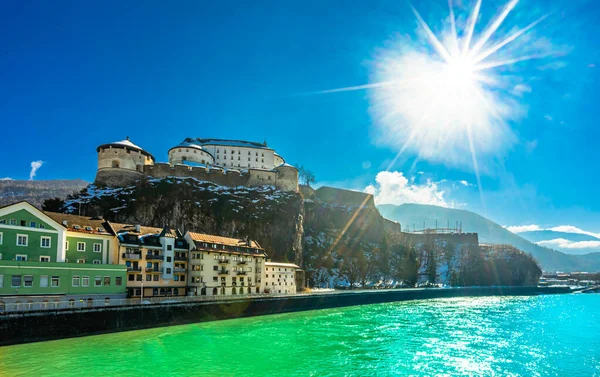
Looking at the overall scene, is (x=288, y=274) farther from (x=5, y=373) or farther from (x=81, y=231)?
(x=5, y=373)

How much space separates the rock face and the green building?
2653cm

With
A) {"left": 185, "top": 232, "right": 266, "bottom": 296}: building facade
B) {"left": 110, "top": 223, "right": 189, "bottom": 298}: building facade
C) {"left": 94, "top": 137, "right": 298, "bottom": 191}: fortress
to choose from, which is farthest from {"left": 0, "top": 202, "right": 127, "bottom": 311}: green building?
{"left": 94, "top": 137, "right": 298, "bottom": 191}: fortress

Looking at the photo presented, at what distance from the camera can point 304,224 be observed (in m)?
103

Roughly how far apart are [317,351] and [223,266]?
29.5 m

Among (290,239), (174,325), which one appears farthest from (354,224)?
(174,325)

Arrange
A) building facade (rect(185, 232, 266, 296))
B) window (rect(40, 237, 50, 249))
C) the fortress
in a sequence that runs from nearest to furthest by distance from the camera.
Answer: window (rect(40, 237, 50, 249)), building facade (rect(185, 232, 266, 296)), the fortress

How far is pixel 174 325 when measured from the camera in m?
41.7

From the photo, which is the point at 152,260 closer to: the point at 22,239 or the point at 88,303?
the point at 88,303

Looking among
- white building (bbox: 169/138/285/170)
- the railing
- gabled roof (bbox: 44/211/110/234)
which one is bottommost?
the railing

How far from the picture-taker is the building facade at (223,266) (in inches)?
2110

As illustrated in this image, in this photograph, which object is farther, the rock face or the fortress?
the fortress

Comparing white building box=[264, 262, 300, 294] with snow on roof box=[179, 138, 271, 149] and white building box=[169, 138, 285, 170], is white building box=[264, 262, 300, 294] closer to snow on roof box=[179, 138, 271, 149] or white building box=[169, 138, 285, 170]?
white building box=[169, 138, 285, 170]

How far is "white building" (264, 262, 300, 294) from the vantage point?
2650 inches

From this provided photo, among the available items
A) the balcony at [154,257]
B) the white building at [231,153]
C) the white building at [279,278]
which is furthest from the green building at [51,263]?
the white building at [231,153]
